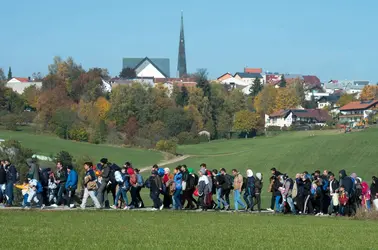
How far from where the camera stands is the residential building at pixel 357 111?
163 meters

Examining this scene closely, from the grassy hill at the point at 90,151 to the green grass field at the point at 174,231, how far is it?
62704 millimetres

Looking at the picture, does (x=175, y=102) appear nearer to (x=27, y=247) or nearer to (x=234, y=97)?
(x=234, y=97)

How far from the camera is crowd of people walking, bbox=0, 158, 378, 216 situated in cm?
2995

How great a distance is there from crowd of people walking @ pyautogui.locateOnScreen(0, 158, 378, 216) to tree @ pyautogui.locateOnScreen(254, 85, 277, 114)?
140464 mm

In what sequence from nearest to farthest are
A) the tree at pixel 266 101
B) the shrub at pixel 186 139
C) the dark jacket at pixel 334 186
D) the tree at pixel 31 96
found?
the dark jacket at pixel 334 186, the shrub at pixel 186 139, the tree at pixel 31 96, the tree at pixel 266 101

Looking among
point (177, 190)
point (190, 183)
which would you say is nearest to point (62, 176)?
point (177, 190)

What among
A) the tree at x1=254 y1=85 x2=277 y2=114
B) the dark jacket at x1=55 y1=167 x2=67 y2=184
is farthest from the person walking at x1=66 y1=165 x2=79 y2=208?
the tree at x1=254 y1=85 x2=277 y2=114

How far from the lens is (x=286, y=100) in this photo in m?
176

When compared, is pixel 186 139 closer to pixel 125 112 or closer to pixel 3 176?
pixel 125 112

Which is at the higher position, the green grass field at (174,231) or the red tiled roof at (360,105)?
the red tiled roof at (360,105)

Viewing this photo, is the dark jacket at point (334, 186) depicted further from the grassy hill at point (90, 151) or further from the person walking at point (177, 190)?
the grassy hill at point (90, 151)

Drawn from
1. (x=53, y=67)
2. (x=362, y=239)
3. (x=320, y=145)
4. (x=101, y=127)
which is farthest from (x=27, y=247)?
(x=53, y=67)

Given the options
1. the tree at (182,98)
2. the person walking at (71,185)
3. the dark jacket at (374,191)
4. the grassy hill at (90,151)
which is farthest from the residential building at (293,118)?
the person walking at (71,185)

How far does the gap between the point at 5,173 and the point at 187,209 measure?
6131mm
